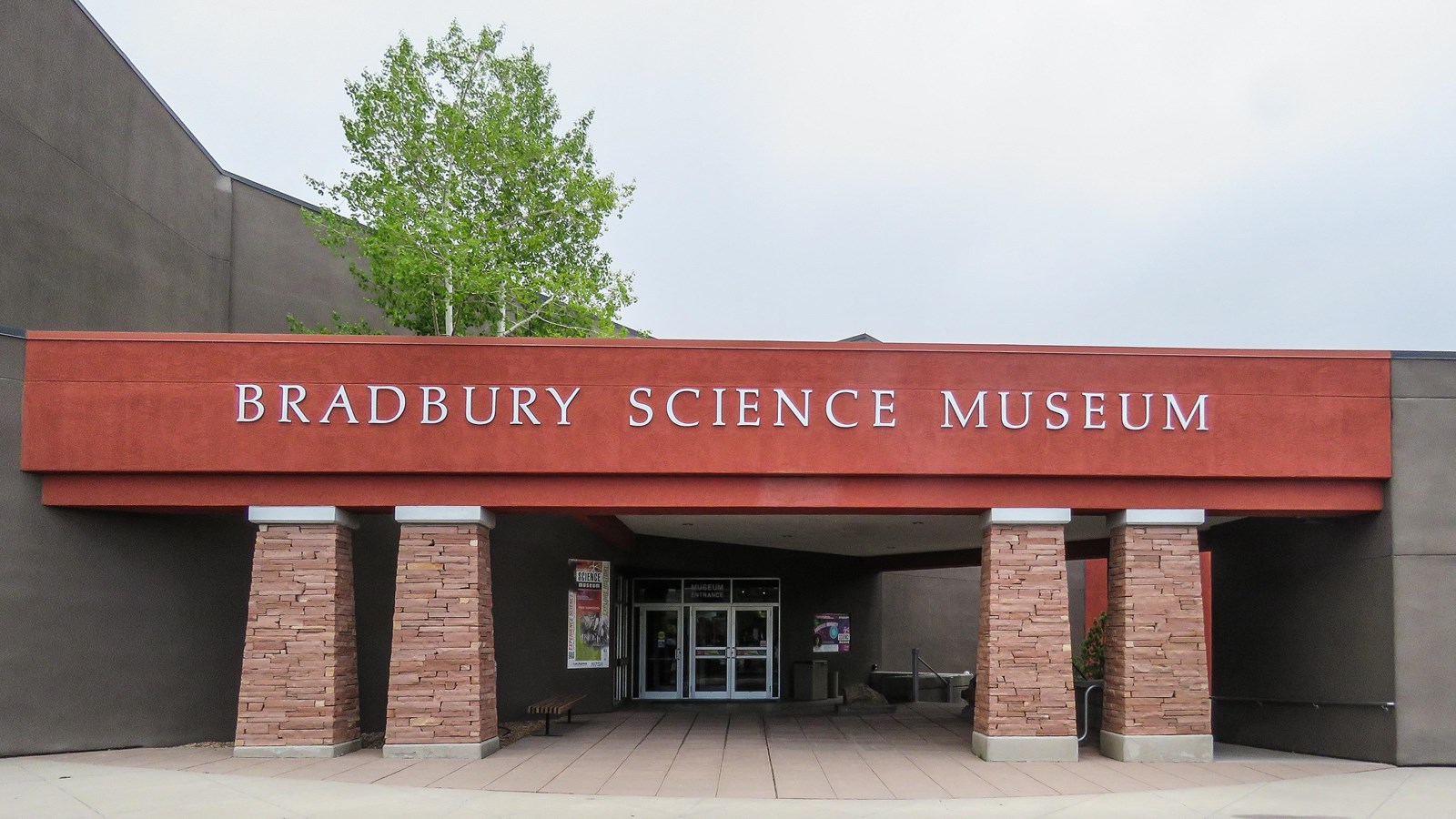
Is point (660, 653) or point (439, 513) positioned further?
point (660, 653)

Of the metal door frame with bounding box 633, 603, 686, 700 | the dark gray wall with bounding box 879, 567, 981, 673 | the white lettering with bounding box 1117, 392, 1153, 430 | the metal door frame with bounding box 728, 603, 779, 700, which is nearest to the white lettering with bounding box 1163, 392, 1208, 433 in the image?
the white lettering with bounding box 1117, 392, 1153, 430

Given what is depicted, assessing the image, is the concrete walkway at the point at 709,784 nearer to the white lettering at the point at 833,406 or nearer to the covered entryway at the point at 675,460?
the covered entryway at the point at 675,460

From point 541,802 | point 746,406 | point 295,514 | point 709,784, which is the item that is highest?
point 746,406

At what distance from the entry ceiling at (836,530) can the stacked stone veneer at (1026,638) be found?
3.81ft

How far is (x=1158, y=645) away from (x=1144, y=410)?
2814 mm

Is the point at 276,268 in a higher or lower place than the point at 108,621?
higher

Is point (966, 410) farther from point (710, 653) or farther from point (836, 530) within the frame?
point (710, 653)

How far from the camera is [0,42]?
49.6 ft

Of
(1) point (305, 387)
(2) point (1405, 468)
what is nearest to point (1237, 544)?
(2) point (1405, 468)

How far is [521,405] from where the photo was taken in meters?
13.5

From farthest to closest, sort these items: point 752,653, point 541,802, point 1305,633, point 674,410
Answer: point 752,653
point 1305,633
point 674,410
point 541,802

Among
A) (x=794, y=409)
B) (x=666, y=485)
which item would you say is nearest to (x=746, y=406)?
(x=794, y=409)

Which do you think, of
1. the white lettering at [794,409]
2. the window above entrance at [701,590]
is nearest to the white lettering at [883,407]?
the white lettering at [794,409]

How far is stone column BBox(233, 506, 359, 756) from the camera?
13.3 metres
